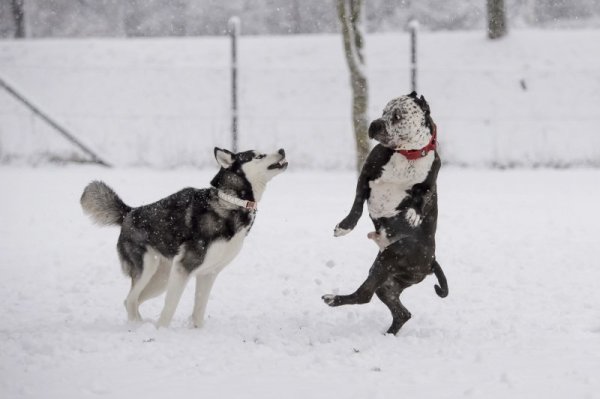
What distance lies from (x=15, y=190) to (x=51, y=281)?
5.09 meters

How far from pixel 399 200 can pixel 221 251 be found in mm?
1195

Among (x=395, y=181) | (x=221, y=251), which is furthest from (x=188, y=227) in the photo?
(x=395, y=181)

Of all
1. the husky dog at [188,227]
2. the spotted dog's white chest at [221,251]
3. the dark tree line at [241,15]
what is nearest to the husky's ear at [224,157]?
the husky dog at [188,227]

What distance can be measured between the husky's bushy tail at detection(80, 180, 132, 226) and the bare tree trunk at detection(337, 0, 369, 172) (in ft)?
19.2

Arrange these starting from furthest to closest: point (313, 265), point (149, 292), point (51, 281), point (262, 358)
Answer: point (313, 265)
point (51, 281)
point (149, 292)
point (262, 358)

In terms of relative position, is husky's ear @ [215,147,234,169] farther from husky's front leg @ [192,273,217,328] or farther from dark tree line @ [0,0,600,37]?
dark tree line @ [0,0,600,37]

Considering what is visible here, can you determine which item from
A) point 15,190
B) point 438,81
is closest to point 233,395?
point 15,190

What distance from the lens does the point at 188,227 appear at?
213 inches

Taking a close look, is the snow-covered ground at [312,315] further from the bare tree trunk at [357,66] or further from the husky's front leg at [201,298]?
the bare tree trunk at [357,66]

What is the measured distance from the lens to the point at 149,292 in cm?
577

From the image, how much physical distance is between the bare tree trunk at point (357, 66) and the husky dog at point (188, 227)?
233 inches

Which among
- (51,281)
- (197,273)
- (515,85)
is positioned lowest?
(51,281)

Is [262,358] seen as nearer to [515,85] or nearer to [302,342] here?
[302,342]

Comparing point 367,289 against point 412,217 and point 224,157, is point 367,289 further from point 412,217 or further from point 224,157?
point 224,157
